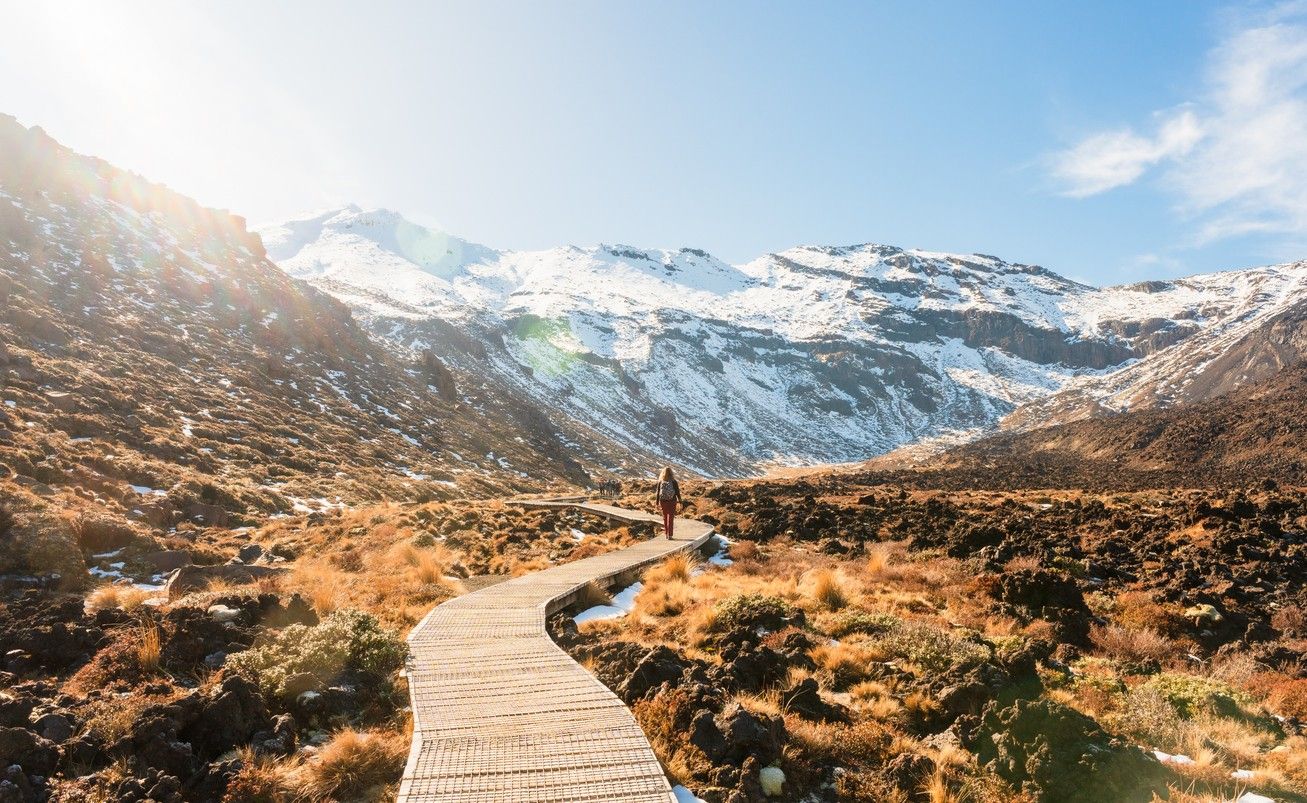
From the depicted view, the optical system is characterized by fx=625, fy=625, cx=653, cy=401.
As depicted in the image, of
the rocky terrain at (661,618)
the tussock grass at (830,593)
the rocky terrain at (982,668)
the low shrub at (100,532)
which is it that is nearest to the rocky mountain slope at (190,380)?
the rocky terrain at (661,618)

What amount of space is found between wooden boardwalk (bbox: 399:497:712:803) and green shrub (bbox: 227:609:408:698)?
0.44 meters

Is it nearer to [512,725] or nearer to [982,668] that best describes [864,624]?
[982,668]

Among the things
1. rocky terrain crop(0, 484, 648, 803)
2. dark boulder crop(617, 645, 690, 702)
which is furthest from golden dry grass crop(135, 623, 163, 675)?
dark boulder crop(617, 645, 690, 702)

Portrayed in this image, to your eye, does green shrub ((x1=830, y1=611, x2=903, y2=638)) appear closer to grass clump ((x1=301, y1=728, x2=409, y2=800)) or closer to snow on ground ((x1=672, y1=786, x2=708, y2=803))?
snow on ground ((x1=672, y1=786, x2=708, y2=803))

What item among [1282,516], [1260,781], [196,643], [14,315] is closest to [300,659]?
[196,643]

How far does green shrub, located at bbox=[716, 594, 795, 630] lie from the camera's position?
34.9ft

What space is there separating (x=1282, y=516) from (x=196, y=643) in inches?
1091

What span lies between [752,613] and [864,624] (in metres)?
1.93

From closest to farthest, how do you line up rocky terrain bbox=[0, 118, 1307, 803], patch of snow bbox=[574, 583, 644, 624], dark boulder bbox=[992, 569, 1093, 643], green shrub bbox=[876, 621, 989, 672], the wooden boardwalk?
the wooden boardwalk, rocky terrain bbox=[0, 118, 1307, 803], green shrub bbox=[876, 621, 989, 672], dark boulder bbox=[992, 569, 1093, 643], patch of snow bbox=[574, 583, 644, 624]

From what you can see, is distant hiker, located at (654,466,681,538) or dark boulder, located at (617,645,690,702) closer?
dark boulder, located at (617,645,690,702)

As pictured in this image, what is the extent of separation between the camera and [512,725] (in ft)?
20.5

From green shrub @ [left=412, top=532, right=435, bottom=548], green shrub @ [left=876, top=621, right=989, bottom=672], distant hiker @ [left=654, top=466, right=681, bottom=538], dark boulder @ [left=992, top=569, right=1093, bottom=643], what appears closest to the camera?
green shrub @ [left=876, top=621, right=989, bottom=672]

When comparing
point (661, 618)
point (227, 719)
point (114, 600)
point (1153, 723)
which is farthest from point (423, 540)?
point (1153, 723)

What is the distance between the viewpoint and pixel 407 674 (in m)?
7.62
